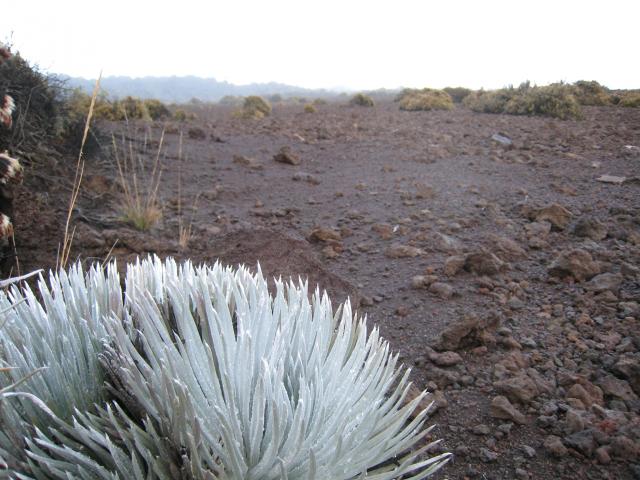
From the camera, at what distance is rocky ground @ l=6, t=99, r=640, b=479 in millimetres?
1702

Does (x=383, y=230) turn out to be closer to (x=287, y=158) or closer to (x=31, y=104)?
(x=287, y=158)

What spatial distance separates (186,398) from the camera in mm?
850

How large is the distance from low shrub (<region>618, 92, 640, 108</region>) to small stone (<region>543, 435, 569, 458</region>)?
8988 mm

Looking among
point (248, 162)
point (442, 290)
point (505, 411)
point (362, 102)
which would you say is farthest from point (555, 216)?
point (362, 102)

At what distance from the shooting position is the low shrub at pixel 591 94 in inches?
412

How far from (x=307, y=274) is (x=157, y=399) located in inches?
63.2

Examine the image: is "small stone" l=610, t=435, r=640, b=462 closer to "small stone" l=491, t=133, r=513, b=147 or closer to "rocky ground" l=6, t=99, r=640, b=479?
"rocky ground" l=6, t=99, r=640, b=479

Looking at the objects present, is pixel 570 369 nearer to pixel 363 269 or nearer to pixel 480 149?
pixel 363 269

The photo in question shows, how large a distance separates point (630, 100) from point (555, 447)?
915cm

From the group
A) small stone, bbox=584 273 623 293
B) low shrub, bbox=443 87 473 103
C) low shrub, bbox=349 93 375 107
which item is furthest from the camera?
low shrub, bbox=443 87 473 103

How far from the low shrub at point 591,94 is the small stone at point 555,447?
10.5 m

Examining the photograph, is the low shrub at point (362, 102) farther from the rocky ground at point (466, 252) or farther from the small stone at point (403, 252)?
the small stone at point (403, 252)

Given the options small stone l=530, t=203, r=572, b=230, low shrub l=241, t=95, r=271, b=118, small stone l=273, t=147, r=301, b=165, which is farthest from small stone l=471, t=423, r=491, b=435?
low shrub l=241, t=95, r=271, b=118

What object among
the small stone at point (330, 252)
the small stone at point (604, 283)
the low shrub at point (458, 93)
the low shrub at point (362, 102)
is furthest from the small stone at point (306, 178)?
the low shrub at point (458, 93)
